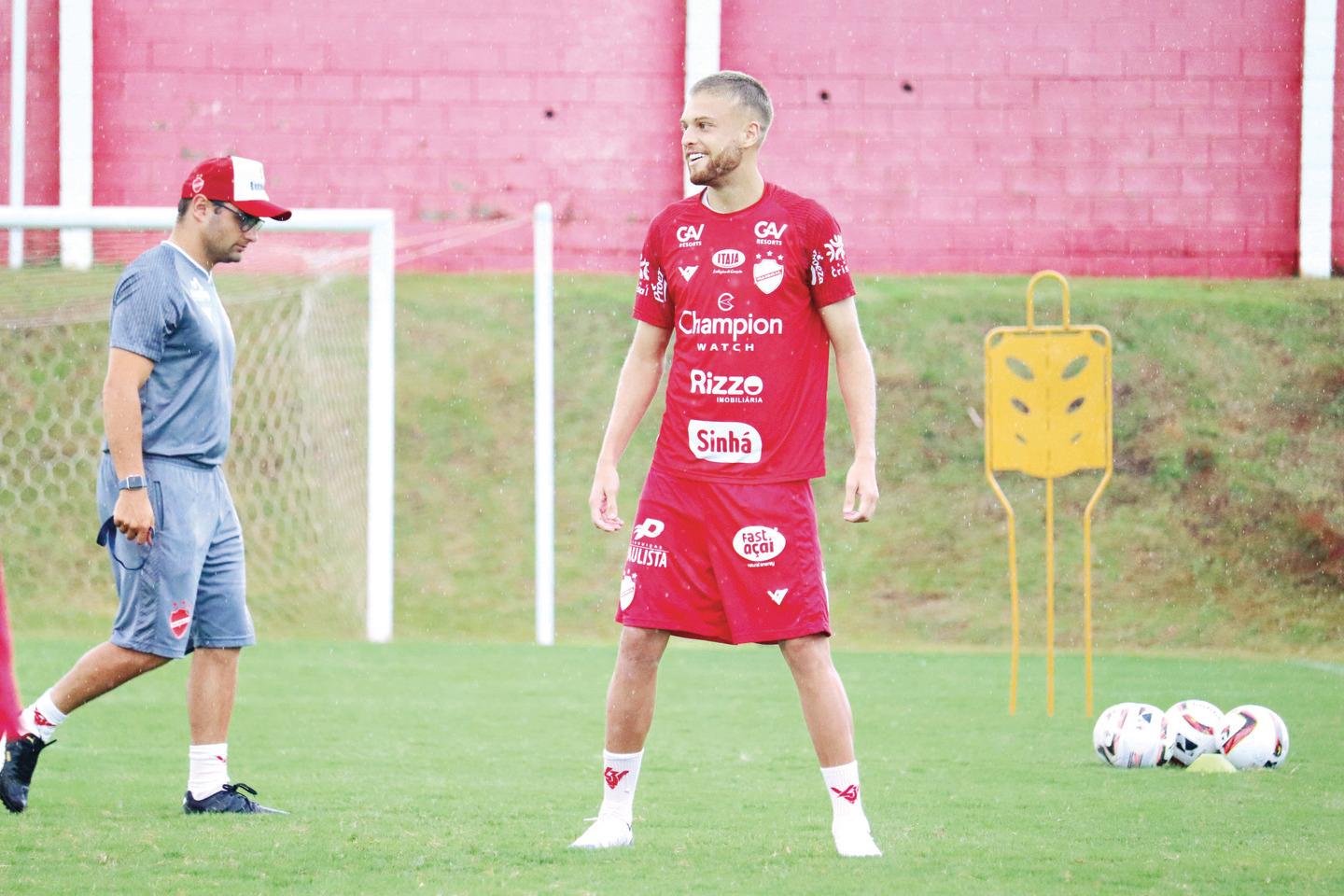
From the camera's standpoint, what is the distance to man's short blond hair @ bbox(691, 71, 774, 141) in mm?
3992

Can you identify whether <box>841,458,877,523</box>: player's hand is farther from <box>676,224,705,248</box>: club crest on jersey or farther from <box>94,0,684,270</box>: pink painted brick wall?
<box>94,0,684,270</box>: pink painted brick wall

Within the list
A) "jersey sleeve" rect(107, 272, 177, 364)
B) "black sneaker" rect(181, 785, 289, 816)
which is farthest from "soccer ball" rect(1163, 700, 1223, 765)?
"jersey sleeve" rect(107, 272, 177, 364)

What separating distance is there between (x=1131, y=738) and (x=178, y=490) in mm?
3199

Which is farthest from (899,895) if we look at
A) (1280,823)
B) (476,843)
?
(1280,823)

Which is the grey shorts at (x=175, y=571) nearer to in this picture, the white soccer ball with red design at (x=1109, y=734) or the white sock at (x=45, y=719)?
the white sock at (x=45, y=719)

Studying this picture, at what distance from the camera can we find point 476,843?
4.21 metres

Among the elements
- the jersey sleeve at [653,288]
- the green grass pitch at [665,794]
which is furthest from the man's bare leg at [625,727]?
the jersey sleeve at [653,288]

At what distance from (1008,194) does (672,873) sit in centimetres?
1171

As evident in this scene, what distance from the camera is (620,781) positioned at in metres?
4.11

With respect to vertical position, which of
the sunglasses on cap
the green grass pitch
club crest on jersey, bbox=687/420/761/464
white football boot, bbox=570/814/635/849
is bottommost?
the green grass pitch

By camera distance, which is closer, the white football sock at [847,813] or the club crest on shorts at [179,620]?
the white football sock at [847,813]

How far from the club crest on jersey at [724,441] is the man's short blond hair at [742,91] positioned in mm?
676

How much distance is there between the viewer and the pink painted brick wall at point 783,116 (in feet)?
48.1

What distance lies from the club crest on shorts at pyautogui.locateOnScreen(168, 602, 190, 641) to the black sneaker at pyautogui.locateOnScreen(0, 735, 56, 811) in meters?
0.51
